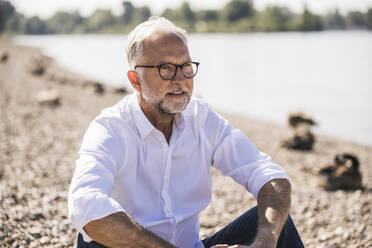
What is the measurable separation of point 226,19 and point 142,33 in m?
128

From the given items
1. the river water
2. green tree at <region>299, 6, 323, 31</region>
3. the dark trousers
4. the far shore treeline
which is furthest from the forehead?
green tree at <region>299, 6, 323, 31</region>

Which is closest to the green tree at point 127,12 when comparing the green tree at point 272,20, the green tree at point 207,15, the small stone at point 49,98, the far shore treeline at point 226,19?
the far shore treeline at point 226,19

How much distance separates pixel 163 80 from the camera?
267cm

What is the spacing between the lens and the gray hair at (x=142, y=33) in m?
2.65

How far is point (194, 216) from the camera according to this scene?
9.41 ft

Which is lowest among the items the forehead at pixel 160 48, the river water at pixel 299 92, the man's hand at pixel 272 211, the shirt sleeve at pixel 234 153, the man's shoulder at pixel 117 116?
the river water at pixel 299 92

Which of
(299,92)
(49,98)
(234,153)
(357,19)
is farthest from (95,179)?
(357,19)

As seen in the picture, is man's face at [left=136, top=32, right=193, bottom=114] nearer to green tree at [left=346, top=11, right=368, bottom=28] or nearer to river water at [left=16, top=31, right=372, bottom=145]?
river water at [left=16, top=31, right=372, bottom=145]

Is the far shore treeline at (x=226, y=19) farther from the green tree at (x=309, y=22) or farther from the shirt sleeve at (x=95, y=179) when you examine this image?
the shirt sleeve at (x=95, y=179)

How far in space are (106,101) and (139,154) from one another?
14666 mm

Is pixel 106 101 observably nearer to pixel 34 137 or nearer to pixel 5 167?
pixel 34 137

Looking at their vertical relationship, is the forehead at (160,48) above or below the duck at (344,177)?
above

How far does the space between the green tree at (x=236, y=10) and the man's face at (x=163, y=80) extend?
416 feet

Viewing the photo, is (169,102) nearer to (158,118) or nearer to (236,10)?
(158,118)
